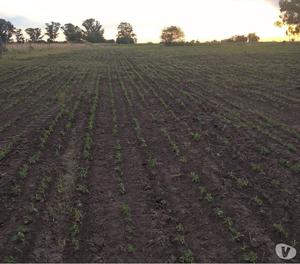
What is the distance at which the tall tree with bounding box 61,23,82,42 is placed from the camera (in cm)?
13088

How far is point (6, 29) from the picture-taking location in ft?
426

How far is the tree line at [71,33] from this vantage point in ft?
426

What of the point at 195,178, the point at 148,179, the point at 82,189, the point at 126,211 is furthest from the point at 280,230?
the point at 82,189

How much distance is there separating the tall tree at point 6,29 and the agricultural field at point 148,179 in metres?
117

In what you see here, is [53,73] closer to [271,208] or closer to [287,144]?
[287,144]

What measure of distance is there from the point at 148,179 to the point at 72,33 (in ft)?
452

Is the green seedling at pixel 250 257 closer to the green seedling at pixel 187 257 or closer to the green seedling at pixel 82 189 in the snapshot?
the green seedling at pixel 187 257

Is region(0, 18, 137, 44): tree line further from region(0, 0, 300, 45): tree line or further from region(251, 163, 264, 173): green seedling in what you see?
region(251, 163, 264, 173): green seedling

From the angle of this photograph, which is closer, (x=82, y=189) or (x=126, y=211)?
(x=126, y=211)

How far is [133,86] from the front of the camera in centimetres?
2584

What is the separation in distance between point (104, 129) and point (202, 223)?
7.65 metres

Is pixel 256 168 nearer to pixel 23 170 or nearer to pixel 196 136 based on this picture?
pixel 196 136

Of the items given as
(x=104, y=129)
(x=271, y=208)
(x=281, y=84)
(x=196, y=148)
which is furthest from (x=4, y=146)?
(x=281, y=84)

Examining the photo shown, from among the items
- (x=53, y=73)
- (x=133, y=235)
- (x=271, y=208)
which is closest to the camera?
(x=133, y=235)
